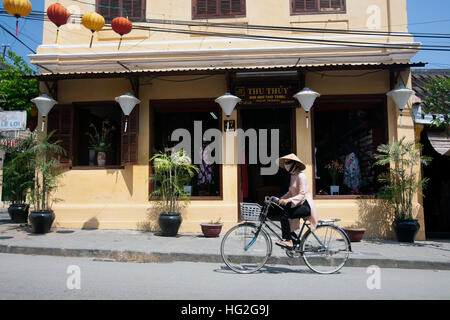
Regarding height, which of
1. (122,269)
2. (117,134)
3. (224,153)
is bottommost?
(122,269)

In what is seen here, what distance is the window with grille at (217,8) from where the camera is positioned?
10.5 m

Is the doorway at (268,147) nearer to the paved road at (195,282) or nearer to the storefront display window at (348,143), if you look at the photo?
the storefront display window at (348,143)

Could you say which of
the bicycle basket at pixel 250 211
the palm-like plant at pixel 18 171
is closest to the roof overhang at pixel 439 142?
the bicycle basket at pixel 250 211

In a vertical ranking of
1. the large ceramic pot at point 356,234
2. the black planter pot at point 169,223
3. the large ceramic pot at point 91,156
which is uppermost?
the large ceramic pot at point 91,156

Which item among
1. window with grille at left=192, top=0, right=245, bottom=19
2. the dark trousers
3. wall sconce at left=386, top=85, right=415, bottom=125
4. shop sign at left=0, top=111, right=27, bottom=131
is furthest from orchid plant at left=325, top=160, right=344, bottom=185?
shop sign at left=0, top=111, right=27, bottom=131

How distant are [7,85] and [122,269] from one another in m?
8.09

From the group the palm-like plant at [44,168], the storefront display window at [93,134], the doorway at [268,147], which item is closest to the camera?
the palm-like plant at [44,168]

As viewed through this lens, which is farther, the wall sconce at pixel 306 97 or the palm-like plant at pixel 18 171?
the palm-like plant at pixel 18 171

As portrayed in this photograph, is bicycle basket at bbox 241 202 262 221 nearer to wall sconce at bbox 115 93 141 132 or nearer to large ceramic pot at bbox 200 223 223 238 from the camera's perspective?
large ceramic pot at bbox 200 223 223 238

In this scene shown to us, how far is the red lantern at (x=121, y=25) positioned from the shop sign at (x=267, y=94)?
10.5 feet

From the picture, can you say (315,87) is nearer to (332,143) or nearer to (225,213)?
(332,143)

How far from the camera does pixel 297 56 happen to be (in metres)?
10.0

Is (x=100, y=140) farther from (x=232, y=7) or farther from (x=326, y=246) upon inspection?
(x=326, y=246)

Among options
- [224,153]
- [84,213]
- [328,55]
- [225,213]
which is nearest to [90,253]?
[84,213]
